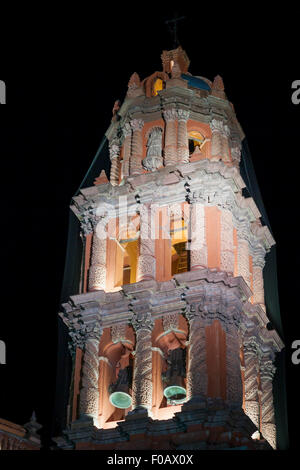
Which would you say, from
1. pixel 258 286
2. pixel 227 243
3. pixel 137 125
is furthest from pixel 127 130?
pixel 258 286

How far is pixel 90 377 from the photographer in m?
A: 42.9

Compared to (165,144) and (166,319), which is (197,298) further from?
(165,144)

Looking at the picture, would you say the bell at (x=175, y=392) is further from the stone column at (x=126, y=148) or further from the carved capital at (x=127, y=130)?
the carved capital at (x=127, y=130)

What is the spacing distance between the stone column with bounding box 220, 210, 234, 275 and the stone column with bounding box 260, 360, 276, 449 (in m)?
4.24

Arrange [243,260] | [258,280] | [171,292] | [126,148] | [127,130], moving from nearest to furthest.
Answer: [171,292], [243,260], [258,280], [126,148], [127,130]

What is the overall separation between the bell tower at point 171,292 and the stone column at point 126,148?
0.05 m

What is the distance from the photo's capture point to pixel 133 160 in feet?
157

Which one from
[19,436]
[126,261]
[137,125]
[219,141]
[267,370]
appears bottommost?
[19,436]

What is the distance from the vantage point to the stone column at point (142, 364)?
41469 millimetres

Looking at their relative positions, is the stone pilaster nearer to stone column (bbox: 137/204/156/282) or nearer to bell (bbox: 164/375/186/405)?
stone column (bbox: 137/204/156/282)

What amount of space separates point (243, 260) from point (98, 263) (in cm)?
554

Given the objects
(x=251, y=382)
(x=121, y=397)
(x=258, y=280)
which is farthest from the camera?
(x=258, y=280)

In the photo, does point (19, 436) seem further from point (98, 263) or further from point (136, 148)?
point (136, 148)

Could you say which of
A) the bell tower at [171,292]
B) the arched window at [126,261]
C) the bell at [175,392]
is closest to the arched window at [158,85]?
the bell tower at [171,292]
